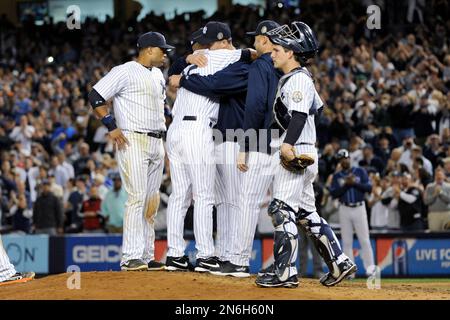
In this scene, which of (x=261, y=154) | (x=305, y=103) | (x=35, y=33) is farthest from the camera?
(x=35, y=33)

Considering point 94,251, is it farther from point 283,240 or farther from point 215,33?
point 283,240

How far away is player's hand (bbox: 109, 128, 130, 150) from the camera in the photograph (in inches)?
380

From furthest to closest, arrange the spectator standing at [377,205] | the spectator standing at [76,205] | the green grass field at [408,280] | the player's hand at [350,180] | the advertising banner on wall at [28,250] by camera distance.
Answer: the spectator standing at [76,205], the advertising banner on wall at [28,250], the spectator standing at [377,205], the green grass field at [408,280], the player's hand at [350,180]

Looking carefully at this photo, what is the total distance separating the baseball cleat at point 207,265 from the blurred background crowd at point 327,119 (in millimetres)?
6999

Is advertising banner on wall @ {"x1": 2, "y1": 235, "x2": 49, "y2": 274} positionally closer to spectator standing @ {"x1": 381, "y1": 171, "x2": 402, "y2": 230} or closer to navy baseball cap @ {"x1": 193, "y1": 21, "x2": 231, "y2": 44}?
spectator standing @ {"x1": 381, "y1": 171, "x2": 402, "y2": 230}

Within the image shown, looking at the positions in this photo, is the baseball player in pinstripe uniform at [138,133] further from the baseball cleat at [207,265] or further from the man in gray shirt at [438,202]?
the man in gray shirt at [438,202]

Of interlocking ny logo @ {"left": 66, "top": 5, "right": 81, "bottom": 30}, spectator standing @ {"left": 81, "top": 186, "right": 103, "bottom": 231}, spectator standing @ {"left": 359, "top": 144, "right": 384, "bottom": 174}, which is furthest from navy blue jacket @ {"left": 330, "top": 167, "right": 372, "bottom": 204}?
interlocking ny logo @ {"left": 66, "top": 5, "right": 81, "bottom": 30}

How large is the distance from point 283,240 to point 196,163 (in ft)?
4.69

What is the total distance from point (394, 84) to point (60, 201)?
7.27m

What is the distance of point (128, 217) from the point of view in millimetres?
9688

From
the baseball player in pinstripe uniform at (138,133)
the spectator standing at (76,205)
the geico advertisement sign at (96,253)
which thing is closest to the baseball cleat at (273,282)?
the baseball player in pinstripe uniform at (138,133)

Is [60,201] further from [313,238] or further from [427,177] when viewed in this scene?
[313,238]

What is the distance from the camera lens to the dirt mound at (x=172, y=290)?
7898 mm
